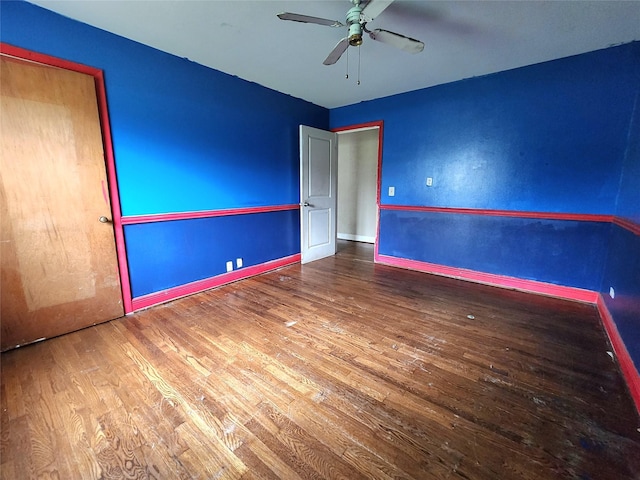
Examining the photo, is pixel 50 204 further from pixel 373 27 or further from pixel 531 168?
pixel 531 168

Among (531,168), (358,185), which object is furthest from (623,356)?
(358,185)

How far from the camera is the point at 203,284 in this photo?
313 centimetres

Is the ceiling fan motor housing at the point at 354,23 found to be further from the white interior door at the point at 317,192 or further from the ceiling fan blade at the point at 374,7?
the white interior door at the point at 317,192

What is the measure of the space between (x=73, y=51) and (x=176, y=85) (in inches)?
30.5

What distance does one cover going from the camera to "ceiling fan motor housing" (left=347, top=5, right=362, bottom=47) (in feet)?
5.63

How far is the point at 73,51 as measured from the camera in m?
2.11

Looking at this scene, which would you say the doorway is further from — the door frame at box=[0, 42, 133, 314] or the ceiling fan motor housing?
the door frame at box=[0, 42, 133, 314]

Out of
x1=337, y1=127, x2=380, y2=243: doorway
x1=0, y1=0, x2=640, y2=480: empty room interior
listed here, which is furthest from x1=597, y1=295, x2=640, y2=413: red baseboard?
x1=337, y1=127, x2=380, y2=243: doorway

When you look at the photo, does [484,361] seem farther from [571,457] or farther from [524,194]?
[524,194]

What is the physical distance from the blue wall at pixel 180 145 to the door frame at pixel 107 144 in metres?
0.05

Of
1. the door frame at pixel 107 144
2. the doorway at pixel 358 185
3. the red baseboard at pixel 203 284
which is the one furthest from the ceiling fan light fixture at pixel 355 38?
the doorway at pixel 358 185

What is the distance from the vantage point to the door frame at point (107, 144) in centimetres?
195

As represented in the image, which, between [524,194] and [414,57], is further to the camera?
[524,194]

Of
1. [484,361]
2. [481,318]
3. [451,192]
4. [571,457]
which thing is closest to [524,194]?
[451,192]
